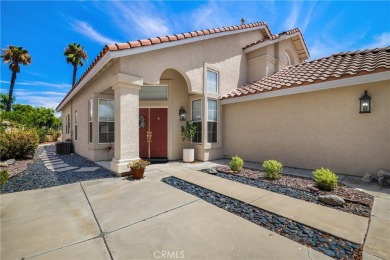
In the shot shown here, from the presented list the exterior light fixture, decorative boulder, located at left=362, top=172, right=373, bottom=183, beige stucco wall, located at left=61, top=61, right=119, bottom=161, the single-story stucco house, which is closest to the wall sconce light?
the single-story stucco house

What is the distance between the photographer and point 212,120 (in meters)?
8.77

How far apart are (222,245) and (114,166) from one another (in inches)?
184

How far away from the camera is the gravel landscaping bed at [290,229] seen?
2.30 m

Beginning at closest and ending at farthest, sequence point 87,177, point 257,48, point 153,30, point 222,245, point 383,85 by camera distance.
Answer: point 222,245, point 383,85, point 87,177, point 153,30, point 257,48

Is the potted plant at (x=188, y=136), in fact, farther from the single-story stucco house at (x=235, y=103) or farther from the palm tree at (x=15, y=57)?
the palm tree at (x=15, y=57)

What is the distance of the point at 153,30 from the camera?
26.9ft

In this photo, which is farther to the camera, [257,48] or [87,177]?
[257,48]

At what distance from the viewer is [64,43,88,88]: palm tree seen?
25.9 metres

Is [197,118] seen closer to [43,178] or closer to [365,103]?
[365,103]

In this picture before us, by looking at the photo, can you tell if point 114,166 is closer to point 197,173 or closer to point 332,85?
point 197,173

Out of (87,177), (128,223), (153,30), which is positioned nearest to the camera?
(128,223)

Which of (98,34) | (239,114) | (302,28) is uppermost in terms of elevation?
(302,28)

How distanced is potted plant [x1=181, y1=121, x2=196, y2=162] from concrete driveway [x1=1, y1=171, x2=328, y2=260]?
3.87 meters

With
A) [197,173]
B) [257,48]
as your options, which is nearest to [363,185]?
[197,173]
